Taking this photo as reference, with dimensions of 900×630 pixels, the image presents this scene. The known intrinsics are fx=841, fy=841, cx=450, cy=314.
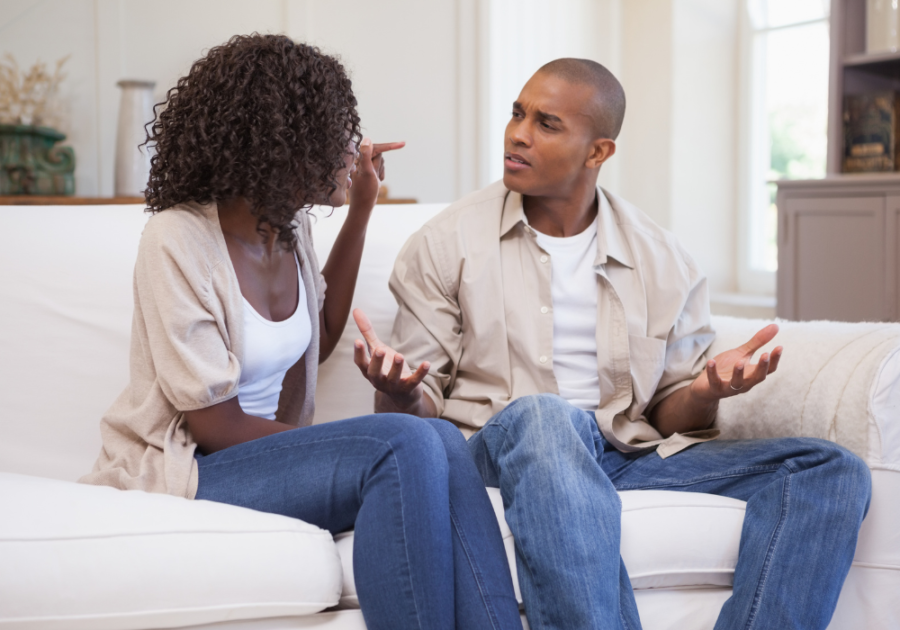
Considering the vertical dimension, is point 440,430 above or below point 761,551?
above

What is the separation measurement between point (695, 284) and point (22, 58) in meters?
2.76

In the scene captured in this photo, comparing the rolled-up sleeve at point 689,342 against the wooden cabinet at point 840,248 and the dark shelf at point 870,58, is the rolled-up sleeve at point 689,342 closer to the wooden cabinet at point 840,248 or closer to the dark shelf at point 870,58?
the wooden cabinet at point 840,248

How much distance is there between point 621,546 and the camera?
1234mm

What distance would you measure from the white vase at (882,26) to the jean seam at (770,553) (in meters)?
1.90

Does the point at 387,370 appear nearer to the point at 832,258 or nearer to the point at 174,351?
the point at 174,351

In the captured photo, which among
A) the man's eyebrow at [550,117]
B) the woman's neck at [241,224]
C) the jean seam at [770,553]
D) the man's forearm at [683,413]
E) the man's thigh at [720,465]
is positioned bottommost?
the jean seam at [770,553]

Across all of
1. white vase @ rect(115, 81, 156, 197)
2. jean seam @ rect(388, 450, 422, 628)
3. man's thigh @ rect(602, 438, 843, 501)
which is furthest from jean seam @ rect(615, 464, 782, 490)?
white vase @ rect(115, 81, 156, 197)

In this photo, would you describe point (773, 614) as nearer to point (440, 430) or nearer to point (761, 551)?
point (761, 551)

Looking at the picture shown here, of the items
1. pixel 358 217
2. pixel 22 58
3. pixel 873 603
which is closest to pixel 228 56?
pixel 358 217

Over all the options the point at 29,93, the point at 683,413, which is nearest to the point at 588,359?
the point at 683,413

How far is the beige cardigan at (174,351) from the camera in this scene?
117 centimetres

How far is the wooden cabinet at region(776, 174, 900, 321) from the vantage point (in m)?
2.47

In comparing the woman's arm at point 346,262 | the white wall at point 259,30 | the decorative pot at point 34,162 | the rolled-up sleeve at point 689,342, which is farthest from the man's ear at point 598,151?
the decorative pot at point 34,162

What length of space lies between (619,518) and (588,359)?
1.45 feet
